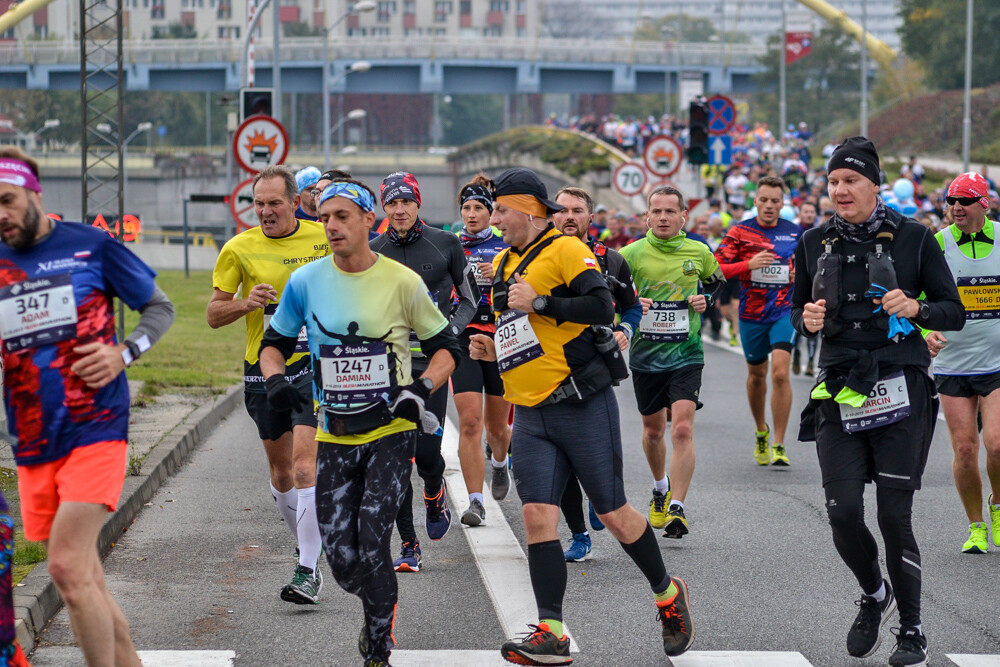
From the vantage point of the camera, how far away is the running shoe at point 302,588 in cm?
686

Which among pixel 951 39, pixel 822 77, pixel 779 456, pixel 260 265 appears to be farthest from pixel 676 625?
pixel 822 77

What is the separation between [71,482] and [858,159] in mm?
3279

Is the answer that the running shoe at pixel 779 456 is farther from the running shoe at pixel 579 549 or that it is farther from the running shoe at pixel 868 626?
the running shoe at pixel 868 626

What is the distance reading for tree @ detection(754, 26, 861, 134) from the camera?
283 feet

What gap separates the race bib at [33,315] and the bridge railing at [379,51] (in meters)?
78.0

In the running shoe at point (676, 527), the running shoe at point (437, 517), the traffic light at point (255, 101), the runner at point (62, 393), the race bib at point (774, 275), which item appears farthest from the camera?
the traffic light at point (255, 101)

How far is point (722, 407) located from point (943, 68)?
2360 inches

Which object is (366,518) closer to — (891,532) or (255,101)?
(891,532)

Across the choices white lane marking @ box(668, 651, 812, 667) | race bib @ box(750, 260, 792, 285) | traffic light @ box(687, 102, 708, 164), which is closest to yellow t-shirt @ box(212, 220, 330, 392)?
white lane marking @ box(668, 651, 812, 667)

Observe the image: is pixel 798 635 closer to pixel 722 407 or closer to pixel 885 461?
pixel 885 461

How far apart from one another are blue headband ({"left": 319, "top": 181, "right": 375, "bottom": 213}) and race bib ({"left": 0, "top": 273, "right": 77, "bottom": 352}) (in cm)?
113

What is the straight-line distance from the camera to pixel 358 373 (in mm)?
5617

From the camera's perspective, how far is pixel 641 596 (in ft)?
23.1

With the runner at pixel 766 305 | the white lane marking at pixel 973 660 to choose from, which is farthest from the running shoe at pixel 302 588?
the runner at pixel 766 305
